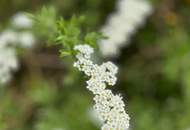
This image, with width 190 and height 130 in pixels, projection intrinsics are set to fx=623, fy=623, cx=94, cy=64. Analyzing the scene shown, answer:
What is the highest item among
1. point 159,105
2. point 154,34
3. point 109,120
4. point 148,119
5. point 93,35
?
point 154,34

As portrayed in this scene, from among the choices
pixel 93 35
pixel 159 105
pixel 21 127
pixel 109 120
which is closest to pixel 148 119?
pixel 159 105

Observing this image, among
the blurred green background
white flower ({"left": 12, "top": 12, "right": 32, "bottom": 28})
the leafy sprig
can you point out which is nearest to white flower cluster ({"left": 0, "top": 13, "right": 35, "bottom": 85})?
white flower ({"left": 12, "top": 12, "right": 32, "bottom": 28})

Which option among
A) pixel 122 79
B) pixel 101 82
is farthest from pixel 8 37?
pixel 101 82

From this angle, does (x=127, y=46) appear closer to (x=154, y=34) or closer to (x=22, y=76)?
(x=154, y=34)

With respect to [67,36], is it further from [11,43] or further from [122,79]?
[122,79]

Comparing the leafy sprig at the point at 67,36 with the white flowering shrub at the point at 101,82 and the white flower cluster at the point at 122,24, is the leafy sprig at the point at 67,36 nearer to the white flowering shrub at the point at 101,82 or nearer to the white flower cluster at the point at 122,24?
the white flowering shrub at the point at 101,82

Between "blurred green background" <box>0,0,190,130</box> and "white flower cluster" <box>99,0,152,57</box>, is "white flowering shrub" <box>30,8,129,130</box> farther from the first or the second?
"white flower cluster" <box>99,0,152,57</box>
